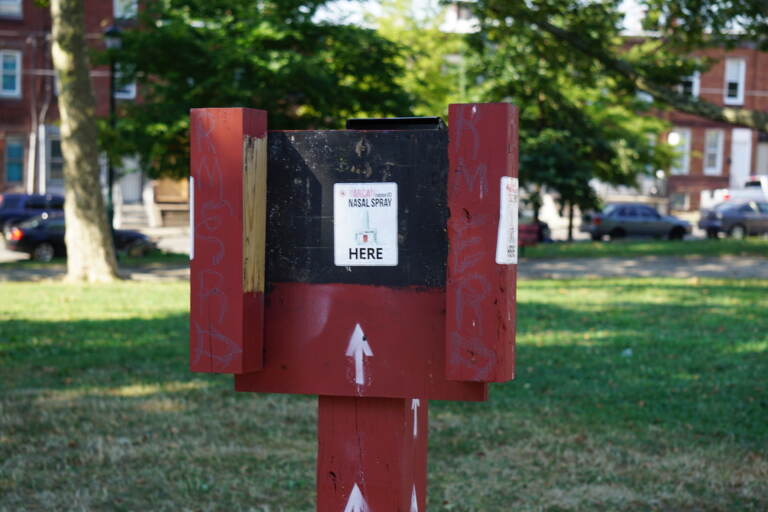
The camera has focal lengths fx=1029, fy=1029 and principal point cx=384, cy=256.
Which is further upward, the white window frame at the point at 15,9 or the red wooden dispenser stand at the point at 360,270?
the white window frame at the point at 15,9

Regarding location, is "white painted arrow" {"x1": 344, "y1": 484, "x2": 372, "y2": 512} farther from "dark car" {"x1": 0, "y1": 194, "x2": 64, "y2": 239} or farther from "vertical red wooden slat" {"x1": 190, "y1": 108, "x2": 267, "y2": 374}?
"dark car" {"x1": 0, "y1": 194, "x2": 64, "y2": 239}

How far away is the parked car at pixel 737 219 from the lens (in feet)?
129

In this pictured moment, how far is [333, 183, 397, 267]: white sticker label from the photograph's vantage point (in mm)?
2918

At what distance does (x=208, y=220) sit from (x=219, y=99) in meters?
20.3

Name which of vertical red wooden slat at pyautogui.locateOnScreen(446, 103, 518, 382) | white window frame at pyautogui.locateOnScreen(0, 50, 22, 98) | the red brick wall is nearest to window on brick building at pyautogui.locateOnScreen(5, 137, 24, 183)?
the red brick wall

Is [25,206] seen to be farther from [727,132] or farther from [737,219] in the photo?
[727,132]

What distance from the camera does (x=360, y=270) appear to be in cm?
296

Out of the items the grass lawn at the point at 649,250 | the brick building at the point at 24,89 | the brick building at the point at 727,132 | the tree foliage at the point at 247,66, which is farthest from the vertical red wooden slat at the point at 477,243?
the brick building at the point at 727,132

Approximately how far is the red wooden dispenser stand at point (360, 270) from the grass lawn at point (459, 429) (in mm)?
2123

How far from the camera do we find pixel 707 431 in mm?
6488

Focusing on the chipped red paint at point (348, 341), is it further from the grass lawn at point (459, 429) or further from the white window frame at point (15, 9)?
the white window frame at point (15, 9)

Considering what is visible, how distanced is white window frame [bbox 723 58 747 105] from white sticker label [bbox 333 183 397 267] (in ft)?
191

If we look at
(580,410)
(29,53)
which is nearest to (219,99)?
(580,410)

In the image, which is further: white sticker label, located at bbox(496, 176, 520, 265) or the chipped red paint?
the chipped red paint
